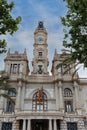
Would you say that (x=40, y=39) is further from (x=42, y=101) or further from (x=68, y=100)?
(x=68, y=100)

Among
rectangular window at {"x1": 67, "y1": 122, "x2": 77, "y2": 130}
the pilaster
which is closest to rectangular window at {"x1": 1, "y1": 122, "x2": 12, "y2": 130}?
rectangular window at {"x1": 67, "y1": 122, "x2": 77, "y2": 130}

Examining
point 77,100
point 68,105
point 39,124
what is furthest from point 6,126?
point 77,100

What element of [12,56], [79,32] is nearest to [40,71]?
[12,56]

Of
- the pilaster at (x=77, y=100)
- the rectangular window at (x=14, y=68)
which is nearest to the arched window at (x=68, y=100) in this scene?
the pilaster at (x=77, y=100)

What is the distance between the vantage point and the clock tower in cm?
4523

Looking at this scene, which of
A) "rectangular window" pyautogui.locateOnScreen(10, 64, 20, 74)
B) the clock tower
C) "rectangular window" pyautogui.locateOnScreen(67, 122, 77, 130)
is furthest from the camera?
the clock tower

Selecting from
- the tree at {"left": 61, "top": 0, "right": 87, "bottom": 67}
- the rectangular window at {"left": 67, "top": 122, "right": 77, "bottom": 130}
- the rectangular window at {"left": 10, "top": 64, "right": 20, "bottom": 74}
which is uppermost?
the rectangular window at {"left": 10, "top": 64, "right": 20, "bottom": 74}

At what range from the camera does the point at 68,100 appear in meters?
37.4

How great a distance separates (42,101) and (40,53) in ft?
48.8

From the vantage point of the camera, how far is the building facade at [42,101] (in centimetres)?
3305

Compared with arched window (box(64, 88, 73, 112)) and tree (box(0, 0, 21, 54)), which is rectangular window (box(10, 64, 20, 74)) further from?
tree (box(0, 0, 21, 54))

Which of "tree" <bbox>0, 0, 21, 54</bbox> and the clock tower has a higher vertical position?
the clock tower

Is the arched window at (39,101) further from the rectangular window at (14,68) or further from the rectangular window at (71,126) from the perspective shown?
the rectangular window at (14,68)

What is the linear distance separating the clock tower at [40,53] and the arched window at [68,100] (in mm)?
7572
